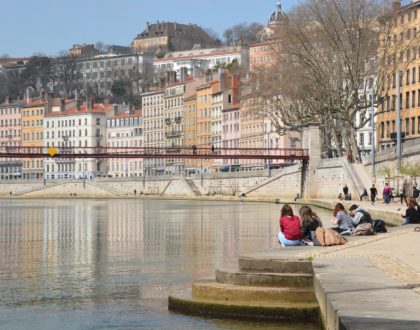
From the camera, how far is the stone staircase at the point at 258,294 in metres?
17.7

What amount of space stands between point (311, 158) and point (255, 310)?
257 feet

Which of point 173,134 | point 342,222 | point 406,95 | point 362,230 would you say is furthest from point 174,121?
point 362,230

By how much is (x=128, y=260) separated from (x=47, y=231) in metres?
18.9

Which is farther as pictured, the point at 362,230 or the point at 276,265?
the point at 362,230

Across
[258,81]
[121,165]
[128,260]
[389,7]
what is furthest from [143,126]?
[128,260]

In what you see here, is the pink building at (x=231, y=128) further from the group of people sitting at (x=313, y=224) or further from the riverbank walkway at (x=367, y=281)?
the riverbank walkway at (x=367, y=281)

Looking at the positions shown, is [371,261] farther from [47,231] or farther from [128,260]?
[47,231]

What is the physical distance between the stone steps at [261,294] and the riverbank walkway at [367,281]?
1.05ft

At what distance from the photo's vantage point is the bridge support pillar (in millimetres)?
93000

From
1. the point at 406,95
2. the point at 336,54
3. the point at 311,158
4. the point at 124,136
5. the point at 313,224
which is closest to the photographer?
the point at 313,224

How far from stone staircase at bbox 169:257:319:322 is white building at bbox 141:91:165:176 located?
163 meters

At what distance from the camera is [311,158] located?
9569 centimetres

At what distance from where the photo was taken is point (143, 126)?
193 meters

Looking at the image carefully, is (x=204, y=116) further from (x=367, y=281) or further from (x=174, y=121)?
(x=367, y=281)
